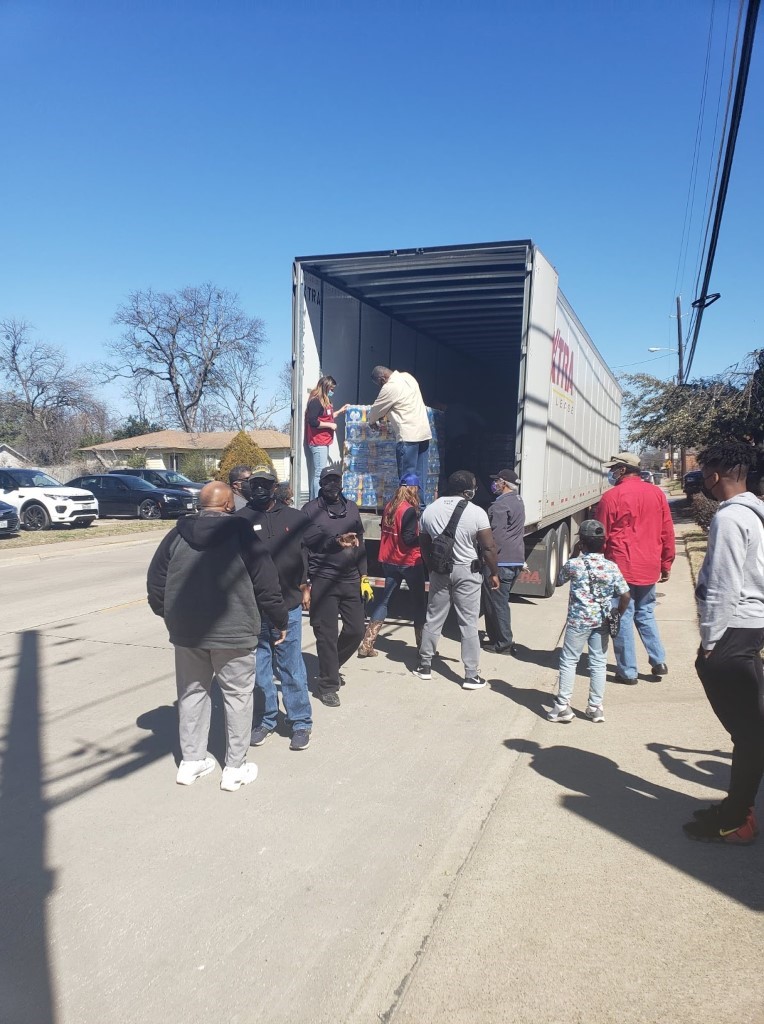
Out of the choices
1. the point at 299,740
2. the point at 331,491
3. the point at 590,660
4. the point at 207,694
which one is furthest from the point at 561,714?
the point at 207,694

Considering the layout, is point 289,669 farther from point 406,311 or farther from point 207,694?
point 406,311

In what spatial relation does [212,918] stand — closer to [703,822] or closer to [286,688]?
[286,688]

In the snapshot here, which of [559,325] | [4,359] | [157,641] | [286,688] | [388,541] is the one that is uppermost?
[4,359]

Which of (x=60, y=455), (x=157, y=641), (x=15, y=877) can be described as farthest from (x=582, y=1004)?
(x=60, y=455)

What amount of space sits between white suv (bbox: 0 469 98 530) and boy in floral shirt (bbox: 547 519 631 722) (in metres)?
18.0

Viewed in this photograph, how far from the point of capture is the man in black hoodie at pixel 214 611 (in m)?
4.14

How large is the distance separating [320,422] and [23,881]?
5856 mm

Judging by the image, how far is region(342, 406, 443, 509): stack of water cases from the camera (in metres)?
8.77

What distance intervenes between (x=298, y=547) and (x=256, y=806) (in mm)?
1631

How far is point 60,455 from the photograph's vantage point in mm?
49781

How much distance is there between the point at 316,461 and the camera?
8.78 metres

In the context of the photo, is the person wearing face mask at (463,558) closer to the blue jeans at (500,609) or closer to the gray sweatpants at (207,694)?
the blue jeans at (500,609)

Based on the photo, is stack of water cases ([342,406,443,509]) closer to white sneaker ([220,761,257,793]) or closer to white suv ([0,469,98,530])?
white sneaker ([220,761,257,793])

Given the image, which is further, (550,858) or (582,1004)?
(550,858)
